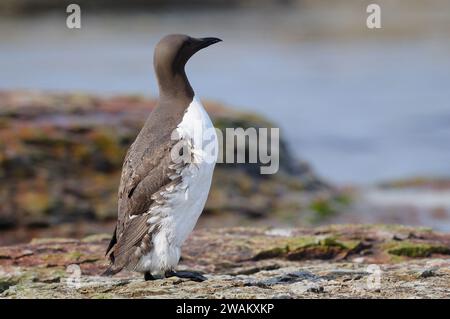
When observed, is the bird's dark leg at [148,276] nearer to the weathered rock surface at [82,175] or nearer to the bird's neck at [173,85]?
the bird's neck at [173,85]

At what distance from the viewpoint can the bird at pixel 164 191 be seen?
328 inches

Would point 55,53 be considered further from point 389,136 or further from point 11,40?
point 389,136

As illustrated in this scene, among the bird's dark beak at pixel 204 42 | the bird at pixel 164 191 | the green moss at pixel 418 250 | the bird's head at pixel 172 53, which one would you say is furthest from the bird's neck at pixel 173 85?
the green moss at pixel 418 250

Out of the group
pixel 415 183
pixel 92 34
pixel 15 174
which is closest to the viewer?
pixel 15 174

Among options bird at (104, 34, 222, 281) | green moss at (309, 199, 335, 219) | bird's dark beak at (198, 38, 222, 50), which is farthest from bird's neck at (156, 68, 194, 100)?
green moss at (309, 199, 335, 219)

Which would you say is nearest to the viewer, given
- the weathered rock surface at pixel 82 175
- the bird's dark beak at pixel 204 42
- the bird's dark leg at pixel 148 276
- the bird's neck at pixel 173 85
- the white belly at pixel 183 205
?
the white belly at pixel 183 205

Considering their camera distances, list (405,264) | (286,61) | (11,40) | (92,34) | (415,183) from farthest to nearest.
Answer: (92,34) < (11,40) < (286,61) < (415,183) < (405,264)

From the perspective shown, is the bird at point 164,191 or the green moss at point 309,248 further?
the green moss at point 309,248

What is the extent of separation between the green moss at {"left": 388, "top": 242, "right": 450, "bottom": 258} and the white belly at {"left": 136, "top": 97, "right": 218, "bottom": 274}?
2482 millimetres

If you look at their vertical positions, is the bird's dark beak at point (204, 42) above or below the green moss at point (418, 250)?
above

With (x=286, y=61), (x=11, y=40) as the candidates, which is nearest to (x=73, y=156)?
(x=286, y=61)

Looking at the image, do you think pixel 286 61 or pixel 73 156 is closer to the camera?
pixel 73 156

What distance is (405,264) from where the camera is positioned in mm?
9250

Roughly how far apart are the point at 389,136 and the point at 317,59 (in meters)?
14.6
